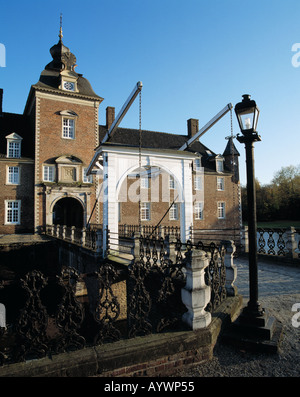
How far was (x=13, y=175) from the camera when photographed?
77.0ft

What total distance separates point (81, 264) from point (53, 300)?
3.69 metres

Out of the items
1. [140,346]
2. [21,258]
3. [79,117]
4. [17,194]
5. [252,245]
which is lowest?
[21,258]

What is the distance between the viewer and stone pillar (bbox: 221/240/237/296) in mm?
5414

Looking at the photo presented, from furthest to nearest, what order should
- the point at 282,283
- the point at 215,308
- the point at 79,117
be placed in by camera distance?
the point at 79,117, the point at 282,283, the point at 215,308

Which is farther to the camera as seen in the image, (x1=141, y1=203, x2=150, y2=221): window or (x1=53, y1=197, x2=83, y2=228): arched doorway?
(x1=141, y1=203, x2=150, y2=221): window

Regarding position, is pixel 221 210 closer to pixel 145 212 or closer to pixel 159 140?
pixel 145 212

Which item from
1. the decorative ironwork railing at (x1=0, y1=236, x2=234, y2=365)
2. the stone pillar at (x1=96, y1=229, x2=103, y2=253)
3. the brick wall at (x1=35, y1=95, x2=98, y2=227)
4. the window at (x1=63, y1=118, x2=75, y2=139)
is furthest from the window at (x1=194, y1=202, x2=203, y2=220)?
the decorative ironwork railing at (x1=0, y1=236, x2=234, y2=365)

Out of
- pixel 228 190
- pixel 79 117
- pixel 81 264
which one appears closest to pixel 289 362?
pixel 81 264

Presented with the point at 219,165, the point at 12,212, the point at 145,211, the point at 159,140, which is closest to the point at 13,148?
the point at 12,212

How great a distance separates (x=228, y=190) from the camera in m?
32.9

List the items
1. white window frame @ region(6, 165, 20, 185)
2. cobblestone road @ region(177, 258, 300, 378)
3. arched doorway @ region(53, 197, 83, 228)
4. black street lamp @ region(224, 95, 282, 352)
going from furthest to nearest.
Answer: arched doorway @ region(53, 197, 83, 228), white window frame @ region(6, 165, 20, 185), black street lamp @ region(224, 95, 282, 352), cobblestone road @ region(177, 258, 300, 378)

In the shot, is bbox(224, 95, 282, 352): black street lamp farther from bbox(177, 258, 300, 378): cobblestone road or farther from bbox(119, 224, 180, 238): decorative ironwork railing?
bbox(119, 224, 180, 238): decorative ironwork railing

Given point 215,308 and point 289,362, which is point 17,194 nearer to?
point 215,308

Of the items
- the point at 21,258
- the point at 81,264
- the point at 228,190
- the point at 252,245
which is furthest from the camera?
the point at 228,190
